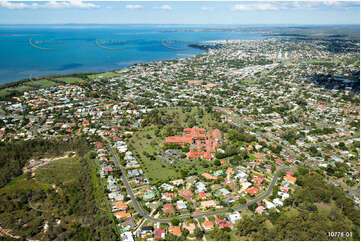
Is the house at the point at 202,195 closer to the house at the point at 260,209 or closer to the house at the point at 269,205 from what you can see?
the house at the point at 260,209

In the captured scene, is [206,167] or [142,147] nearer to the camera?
[206,167]

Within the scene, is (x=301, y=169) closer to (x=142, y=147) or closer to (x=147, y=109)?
(x=142, y=147)

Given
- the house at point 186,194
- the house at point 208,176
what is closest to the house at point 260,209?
the house at point 208,176

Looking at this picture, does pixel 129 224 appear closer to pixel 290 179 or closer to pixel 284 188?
pixel 284 188

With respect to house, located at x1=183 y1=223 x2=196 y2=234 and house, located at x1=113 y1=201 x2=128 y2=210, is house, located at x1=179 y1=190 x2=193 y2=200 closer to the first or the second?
house, located at x1=183 y1=223 x2=196 y2=234

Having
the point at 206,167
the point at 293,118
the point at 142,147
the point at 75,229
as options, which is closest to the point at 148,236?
the point at 75,229

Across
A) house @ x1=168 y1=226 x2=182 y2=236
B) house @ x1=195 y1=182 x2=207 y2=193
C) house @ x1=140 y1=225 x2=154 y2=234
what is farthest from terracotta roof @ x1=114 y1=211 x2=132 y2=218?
house @ x1=195 y1=182 x2=207 y2=193

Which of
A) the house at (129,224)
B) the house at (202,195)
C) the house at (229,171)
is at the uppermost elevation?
the house at (229,171)

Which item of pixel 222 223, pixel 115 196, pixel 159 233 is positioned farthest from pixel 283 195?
pixel 115 196
